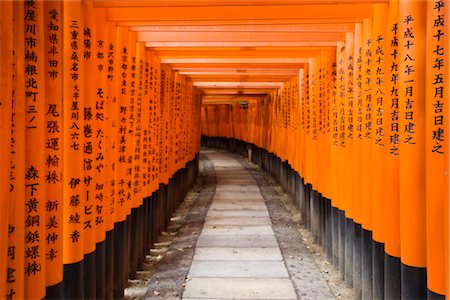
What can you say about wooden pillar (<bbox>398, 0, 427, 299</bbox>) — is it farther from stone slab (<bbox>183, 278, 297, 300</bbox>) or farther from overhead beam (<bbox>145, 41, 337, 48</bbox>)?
overhead beam (<bbox>145, 41, 337, 48</bbox>)

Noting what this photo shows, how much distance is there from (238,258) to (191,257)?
0.73 meters

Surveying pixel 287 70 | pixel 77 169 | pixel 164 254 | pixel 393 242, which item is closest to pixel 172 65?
pixel 287 70

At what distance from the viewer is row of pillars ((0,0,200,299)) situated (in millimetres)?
2629

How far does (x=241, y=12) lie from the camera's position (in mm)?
4453

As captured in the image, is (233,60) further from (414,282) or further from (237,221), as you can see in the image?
(414,282)

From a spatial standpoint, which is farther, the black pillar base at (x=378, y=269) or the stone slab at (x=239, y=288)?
the stone slab at (x=239, y=288)

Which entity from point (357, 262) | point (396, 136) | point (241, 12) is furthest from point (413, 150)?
point (241, 12)

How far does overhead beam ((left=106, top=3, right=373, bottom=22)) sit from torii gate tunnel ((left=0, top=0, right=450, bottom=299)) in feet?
0.05

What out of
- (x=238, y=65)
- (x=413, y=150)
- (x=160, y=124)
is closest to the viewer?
(x=413, y=150)

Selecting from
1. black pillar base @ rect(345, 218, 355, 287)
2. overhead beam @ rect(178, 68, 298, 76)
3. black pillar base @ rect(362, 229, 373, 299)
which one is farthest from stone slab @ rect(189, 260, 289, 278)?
overhead beam @ rect(178, 68, 298, 76)

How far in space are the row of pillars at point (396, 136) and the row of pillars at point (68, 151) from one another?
270cm

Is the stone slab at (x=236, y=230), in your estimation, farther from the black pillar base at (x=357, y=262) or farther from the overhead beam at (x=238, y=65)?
the overhead beam at (x=238, y=65)

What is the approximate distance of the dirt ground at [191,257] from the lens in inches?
206

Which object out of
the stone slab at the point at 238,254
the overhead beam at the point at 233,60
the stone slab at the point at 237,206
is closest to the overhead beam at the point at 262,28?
the overhead beam at the point at 233,60
